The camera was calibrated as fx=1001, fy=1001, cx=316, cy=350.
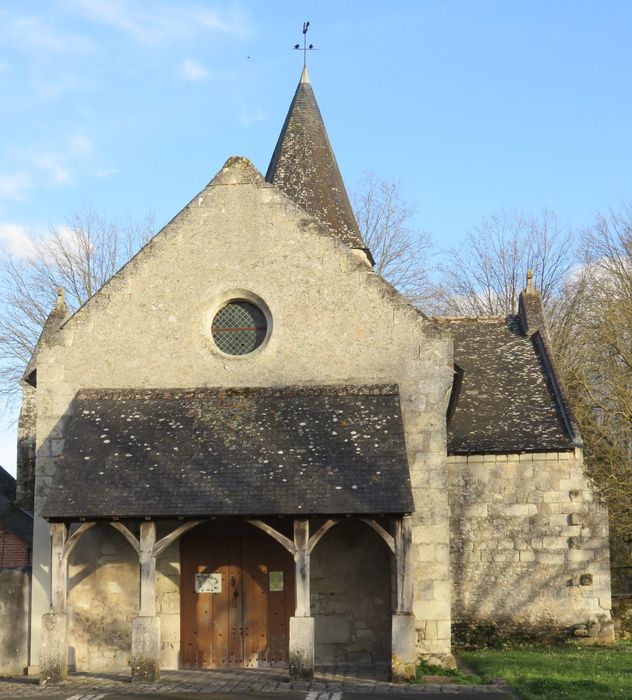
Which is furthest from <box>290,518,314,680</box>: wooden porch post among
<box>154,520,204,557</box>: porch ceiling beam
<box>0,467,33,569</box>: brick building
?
<box>0,467,33,569</box>: brick building

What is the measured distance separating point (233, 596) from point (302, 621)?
223cm

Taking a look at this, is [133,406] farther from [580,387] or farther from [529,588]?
[580,387]

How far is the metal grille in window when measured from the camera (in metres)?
15.6

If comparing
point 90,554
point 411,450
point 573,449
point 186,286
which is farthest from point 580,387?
point 90,554

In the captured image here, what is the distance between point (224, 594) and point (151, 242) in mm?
5502

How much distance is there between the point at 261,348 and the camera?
15367 mm

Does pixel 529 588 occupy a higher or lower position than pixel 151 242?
lower

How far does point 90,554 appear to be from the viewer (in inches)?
585

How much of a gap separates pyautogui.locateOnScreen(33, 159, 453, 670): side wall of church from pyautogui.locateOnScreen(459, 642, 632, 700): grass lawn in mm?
3053

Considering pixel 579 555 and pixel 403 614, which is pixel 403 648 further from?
pixel 579 555

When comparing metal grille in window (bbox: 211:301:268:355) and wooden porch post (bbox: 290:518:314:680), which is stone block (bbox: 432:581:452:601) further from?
metal grille in window (bbox: 211:301:268:355)

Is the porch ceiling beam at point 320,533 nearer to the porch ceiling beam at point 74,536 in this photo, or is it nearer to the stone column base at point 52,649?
the porch ceiling beam at point 74,536

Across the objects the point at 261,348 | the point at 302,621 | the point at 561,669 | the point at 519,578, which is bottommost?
the point at 561,669

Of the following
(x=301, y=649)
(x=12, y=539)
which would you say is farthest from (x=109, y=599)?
(x=12, y=539)
